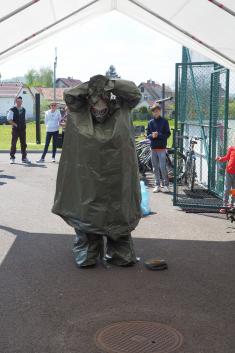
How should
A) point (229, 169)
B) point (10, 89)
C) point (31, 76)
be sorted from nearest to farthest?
point (229, 169)
point (10, 89)
point (31, 76)

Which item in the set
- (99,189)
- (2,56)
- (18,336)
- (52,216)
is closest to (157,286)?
(99,189)

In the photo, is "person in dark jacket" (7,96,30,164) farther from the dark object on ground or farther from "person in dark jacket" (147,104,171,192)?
the dark object on ground

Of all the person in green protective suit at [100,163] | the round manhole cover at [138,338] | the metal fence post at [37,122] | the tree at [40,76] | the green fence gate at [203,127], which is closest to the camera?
the round manhole cover at [138,338]

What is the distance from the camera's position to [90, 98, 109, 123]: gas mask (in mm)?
6090

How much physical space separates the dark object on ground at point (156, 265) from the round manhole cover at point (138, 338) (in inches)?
61.8

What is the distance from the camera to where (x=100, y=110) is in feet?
20.0

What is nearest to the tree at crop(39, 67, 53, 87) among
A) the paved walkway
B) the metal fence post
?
the metal fence post

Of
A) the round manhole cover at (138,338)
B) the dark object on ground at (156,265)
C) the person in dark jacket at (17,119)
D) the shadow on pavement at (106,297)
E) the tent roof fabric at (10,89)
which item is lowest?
the round manhole cover at (138,338)

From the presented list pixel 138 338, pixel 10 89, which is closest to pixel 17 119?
pixel 138 338

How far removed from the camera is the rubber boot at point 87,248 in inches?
245

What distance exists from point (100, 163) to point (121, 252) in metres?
1.07

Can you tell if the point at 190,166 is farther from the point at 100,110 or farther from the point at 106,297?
the point at 106,297

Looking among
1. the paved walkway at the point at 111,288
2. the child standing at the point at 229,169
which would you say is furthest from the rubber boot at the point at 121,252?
the child standing at the point at 229,169

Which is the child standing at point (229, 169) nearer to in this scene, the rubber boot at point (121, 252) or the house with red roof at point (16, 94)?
the rubber boot at point (121, 252)
